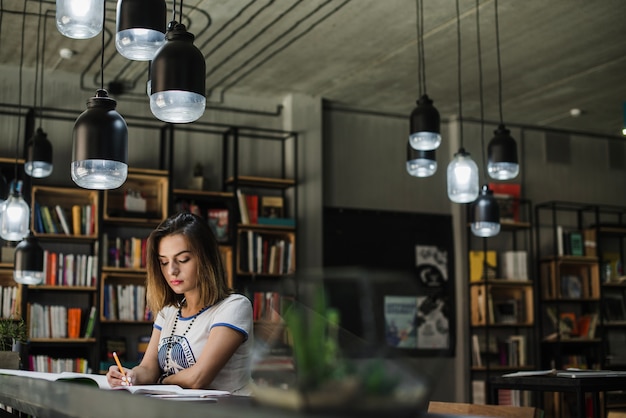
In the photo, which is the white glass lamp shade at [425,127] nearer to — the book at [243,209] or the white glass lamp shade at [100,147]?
the white glass lamp shade at [100,147]

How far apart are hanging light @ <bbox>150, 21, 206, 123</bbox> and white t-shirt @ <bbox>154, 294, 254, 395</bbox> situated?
1.92 ft

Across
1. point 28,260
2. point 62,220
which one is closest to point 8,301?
point 62,220

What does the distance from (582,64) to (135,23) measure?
199 inches

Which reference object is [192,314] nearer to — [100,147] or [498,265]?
[100,147]

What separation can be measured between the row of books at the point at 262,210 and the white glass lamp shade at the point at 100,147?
4621 mm

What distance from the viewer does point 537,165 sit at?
8852 mm

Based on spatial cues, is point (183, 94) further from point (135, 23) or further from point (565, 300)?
point (565, 300)

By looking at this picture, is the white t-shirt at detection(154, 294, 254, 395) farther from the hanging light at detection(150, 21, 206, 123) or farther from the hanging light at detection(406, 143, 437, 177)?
the hanging light at detection(406, 143, 437, 177)

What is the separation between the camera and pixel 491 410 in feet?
8.49

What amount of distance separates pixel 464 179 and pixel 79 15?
2626 mm

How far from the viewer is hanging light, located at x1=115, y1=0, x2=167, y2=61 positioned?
8.74 ft

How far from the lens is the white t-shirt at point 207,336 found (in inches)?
94.6

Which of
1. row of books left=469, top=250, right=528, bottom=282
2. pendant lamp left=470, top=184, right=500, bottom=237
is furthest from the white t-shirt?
row of books left=469, top=250, right=528, bottom=282

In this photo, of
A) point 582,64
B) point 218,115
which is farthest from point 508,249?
point 218,115
